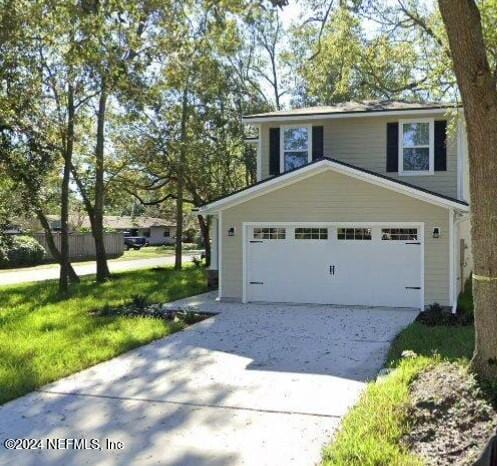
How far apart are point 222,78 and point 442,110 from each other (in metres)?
13.8

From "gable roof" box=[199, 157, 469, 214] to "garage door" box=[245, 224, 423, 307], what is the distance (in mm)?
834

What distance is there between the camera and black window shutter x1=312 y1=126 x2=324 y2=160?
51.6ft

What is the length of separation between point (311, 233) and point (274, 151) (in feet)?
10.4

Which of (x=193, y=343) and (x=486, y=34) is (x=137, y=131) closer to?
(x=486, y=34)

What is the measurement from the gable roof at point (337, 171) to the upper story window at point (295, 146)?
1.96 meters

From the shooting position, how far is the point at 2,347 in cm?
910

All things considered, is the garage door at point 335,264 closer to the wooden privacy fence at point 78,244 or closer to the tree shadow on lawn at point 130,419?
the tree shadow on lawn at point 130,419

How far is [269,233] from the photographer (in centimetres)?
1450

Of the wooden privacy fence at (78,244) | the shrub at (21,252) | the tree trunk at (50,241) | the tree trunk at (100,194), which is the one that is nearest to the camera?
the tree trunk at (50,241)

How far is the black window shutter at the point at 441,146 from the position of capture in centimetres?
1459

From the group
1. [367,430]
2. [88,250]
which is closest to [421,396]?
[367,430]

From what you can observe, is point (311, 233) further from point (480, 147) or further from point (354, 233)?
point (480, 147)

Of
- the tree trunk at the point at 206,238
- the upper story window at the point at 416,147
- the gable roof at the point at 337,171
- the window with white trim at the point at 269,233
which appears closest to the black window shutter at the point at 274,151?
the gable roof at the point at 337,171

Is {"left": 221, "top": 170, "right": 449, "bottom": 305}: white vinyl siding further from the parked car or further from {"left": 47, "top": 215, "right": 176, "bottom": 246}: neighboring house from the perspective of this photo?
{"left": 47, "top": 215, "right": 176, "bottom": 246}: neighboring house
